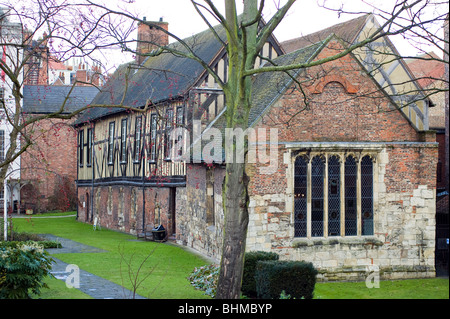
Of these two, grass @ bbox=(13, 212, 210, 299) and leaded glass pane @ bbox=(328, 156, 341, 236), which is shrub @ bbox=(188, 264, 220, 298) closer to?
grass @ bbox=(13, 212, 210, 299)

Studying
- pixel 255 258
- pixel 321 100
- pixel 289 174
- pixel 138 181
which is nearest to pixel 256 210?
pixel 289 174

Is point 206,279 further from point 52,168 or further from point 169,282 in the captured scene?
point 52,168

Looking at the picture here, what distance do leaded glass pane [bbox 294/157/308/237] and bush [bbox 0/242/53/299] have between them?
7.82 metres

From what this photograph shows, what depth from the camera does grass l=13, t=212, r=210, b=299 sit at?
13.2m

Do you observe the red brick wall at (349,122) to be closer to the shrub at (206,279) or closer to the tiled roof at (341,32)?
the shrub at (206,279)

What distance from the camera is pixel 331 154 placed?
55.2ft

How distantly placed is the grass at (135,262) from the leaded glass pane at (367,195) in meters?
5.01

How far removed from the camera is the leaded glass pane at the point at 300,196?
1653 centimetres

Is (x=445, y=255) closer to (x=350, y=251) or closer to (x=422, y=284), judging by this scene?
(x=422, y=284)

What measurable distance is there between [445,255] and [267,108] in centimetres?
794

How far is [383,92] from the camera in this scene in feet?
56.1

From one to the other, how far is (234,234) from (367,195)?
779cm

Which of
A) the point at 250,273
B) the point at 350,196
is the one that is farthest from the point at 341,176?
the point at 250,273

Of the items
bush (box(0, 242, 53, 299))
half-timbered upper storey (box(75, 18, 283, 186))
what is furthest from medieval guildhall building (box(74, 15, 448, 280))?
bush (box(0, 242, 53, 299))
